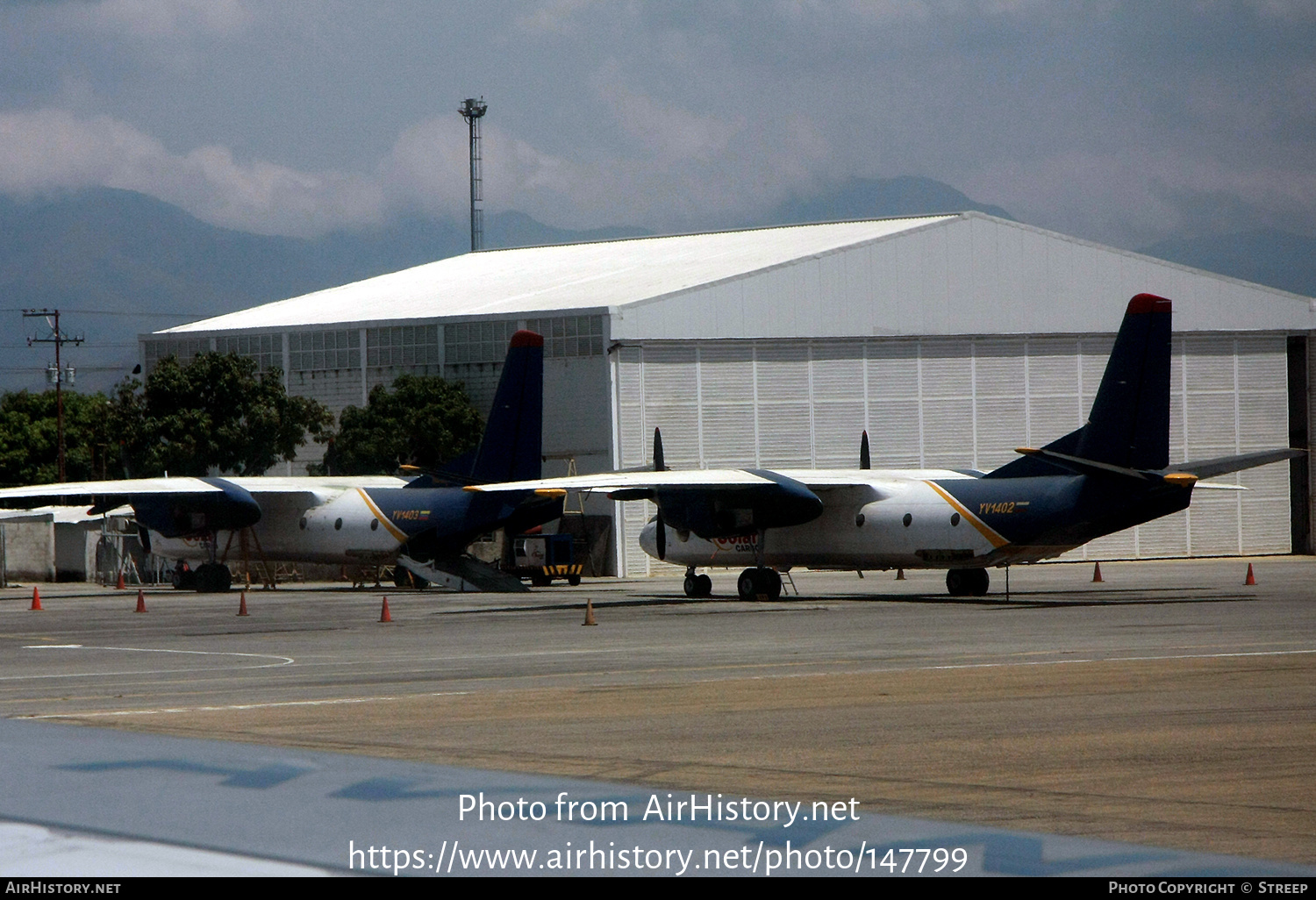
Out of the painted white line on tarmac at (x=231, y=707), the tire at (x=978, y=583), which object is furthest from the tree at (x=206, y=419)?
the painted white line on tarmac at (x=231, y=707)

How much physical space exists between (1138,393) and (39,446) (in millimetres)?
74432

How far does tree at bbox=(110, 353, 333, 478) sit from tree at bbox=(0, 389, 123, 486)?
25.1 metres

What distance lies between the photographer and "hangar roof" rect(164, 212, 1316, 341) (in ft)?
185

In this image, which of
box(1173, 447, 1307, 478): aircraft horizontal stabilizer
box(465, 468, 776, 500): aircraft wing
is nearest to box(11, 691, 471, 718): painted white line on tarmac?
box(465, 468, 776, 500): aircraft wing

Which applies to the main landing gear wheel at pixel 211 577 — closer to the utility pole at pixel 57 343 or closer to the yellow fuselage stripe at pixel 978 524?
the yellow fuselage stripe at pixel 978 524

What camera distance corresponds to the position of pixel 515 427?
40469 millimetres

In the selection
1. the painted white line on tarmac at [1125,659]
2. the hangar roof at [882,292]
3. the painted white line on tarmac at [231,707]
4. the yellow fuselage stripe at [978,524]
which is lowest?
the painted white line on tarmac at [1125,659]

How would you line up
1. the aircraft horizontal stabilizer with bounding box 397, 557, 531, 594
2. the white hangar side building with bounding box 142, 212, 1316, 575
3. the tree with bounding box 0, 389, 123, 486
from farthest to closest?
the tree with bounding box 0, 389, 123, 486
the white hangar side building with bounding box 142, 212, 1316, 575
the aircraft horizontal stabilizer with bounding box 397, 557, 531, 594

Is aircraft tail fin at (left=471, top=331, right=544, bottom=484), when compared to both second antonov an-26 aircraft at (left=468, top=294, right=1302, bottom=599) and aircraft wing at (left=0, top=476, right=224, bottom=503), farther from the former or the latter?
aircraft wing at (left=0, top=476, right=224, bottom=503)

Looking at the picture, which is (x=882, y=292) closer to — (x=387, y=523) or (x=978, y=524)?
(x=387, y=523)

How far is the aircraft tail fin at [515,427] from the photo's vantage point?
40.4 metres

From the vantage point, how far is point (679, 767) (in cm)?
1135

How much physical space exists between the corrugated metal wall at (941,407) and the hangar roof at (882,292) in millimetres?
728

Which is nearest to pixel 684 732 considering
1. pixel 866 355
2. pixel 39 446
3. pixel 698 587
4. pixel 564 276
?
pixel 698 587
